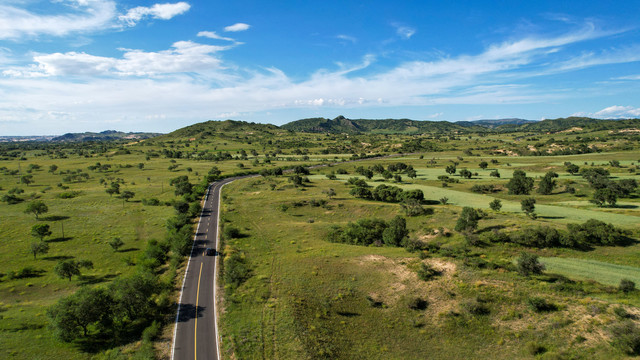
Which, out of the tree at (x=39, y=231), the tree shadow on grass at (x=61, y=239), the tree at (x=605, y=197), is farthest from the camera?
the tree shadow on grass at (x=61, y=239)

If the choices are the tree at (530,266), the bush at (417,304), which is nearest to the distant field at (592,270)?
the tree at (530,266)

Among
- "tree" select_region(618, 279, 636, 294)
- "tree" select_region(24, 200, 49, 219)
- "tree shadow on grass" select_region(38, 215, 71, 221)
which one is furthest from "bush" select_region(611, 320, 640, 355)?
"tree" select_region(24, 200, 49, 219)

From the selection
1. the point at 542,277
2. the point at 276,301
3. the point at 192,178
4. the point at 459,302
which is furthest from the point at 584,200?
the point at 192,178

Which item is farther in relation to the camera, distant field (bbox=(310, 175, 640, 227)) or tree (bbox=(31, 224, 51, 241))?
tree (bbox=(31, 224, 51, 241))

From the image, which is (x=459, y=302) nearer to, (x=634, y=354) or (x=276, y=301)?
(x=634, y=354)

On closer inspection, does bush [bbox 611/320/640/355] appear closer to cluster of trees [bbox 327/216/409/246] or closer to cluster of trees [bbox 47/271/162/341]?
cluster of trees [bbox 327/216/409/246]

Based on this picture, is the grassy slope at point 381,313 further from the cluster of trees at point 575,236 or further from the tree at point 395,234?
the cluster of trees at point 575,236
